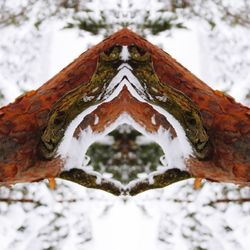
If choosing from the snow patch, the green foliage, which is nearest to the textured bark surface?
the snow patch

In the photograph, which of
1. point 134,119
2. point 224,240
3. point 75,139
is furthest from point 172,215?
point 75,139

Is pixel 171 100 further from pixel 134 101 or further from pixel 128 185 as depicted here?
pixel 128 185

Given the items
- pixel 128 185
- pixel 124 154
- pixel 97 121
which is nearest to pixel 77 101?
pixel 97 121

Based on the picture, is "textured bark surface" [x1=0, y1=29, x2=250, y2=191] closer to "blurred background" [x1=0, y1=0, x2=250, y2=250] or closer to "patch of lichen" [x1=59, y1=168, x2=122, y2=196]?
"patch of lichen" [x1=59, y1=168, x2=122, y2=196]

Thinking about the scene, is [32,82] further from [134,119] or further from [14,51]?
[134,119]

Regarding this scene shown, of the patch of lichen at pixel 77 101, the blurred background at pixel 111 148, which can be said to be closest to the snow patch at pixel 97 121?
the patch of lichen at pixel 77 101

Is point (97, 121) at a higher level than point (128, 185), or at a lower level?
higher

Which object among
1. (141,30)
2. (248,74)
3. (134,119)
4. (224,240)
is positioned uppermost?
(141,30)

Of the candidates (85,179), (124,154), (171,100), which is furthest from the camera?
(124,154)
